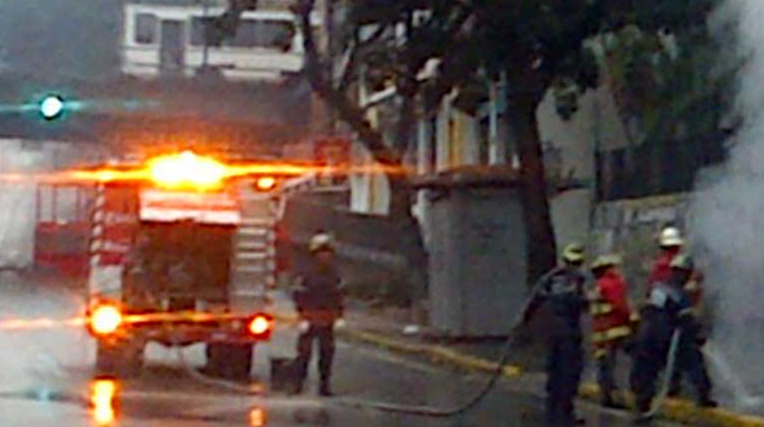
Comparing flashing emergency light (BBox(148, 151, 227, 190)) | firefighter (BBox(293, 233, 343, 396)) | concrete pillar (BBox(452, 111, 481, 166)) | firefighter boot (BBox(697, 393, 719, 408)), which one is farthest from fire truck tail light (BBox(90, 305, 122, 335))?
concrete pillar (BBox(452, 111, 481, 166))

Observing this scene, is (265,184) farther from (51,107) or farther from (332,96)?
(51,107)

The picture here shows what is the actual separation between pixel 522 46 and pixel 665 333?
8.77 m

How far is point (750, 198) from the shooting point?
2125cm

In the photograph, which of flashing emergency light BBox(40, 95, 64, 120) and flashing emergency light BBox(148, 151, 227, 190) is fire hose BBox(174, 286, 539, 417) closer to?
flashing emergency light BBox(148, 151, 227, 190)

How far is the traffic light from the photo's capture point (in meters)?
35.2

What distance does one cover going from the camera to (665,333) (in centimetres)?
1919

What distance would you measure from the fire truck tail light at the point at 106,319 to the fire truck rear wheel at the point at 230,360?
4.06 ft

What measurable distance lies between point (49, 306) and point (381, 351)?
10.0 metres

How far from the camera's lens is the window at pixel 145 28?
249 feet

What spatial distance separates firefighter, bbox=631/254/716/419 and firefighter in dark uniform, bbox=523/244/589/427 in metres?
0.56

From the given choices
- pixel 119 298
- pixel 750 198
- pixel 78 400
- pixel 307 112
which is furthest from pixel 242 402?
pixel 307 112

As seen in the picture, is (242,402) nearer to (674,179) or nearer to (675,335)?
(675,335)

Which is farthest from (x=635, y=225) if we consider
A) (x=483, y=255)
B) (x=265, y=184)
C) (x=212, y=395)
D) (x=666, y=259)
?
(x=666, y=259)

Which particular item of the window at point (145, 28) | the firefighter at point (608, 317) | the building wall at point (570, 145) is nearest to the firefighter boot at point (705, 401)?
the firefighter at point (608, 317)
